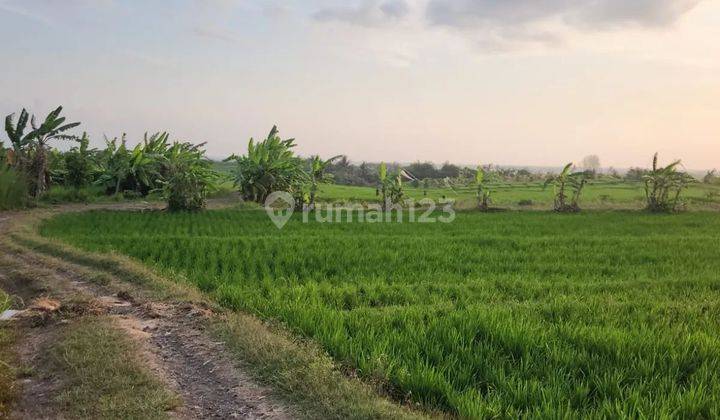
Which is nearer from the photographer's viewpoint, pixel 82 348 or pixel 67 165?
pixel 82 348

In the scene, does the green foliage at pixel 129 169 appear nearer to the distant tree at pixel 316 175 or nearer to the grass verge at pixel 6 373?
the distant tree at pixel 316 175

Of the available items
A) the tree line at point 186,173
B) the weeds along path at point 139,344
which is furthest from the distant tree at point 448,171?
the weeds along path at point 139,344

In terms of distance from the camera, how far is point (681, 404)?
320 cm

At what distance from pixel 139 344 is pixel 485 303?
3.56 metres

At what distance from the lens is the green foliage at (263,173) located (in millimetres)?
20391

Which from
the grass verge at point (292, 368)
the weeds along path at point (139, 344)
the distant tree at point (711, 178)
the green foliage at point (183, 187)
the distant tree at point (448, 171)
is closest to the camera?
the grass verge at point (292, 368)

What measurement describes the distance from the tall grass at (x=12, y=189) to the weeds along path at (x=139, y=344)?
8.60 metres

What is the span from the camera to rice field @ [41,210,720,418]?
3.48 m

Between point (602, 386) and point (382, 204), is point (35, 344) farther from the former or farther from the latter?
point (382, 204)

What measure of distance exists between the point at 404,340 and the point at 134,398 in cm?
204

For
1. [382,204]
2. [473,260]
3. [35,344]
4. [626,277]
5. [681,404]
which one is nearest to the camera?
[681,404]

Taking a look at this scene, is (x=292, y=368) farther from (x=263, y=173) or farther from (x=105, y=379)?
(x=263, y=173)

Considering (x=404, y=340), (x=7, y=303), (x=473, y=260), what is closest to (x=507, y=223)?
(x=473, y=260)

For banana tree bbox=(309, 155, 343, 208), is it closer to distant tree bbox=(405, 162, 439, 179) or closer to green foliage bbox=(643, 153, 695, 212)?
green foliage bbox=(643, 153, 695, 212)
